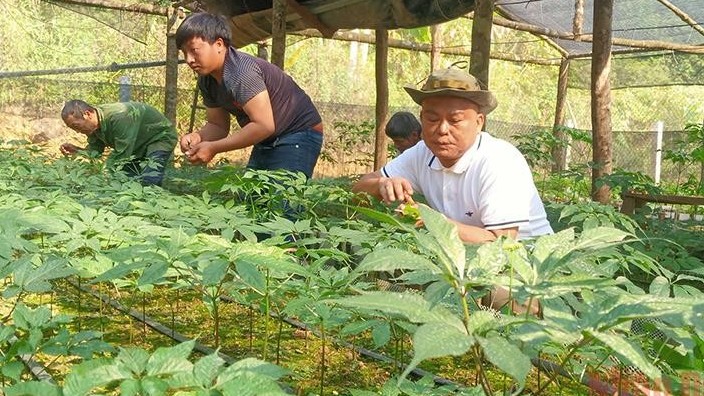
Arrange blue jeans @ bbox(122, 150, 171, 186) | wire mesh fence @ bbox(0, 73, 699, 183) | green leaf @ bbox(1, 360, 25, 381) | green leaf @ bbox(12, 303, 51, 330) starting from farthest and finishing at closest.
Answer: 1. wire mesh fence @ bbox(0, 73, 699, 183)
2. blue jeans @ bbox(122, 150, 171, 186)
3. green leaf @ bbox(12, 303, 51, 330)
4. green leaf @ bbox(1, 360, 25, 381)

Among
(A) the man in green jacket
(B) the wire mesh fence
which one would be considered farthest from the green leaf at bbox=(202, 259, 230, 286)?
(B) the wire mesh fence

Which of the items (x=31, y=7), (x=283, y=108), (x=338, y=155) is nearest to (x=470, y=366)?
(x=283, y=108)

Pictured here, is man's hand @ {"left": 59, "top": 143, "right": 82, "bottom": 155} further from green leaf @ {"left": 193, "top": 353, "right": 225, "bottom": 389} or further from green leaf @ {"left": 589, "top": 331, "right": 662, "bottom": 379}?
green leaf @ {"left": 589, "top": 331, "right": 662, "bottom": 379}

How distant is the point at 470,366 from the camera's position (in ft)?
7.72

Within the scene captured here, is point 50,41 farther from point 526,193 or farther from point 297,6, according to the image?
point 526,193

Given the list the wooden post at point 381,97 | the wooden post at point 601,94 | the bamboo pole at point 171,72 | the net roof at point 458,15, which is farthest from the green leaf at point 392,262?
the bamboo pole at point 171,72

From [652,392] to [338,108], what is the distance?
12625mm

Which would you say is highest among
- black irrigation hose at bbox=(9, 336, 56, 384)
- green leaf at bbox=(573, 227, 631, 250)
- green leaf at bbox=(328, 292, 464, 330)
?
green leaf at bbox=(573, 227, 631, 250)

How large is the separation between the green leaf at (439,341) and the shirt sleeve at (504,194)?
5.53 feet

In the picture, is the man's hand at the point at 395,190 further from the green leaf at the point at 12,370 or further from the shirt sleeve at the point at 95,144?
the shirt sleeve at the point at 95,144

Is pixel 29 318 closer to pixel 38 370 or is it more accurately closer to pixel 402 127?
pixel 38 370

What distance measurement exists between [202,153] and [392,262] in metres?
2.78

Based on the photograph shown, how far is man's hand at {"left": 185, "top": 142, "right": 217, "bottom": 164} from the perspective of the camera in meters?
3.66

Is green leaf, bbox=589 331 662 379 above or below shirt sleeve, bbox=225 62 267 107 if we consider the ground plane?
below
